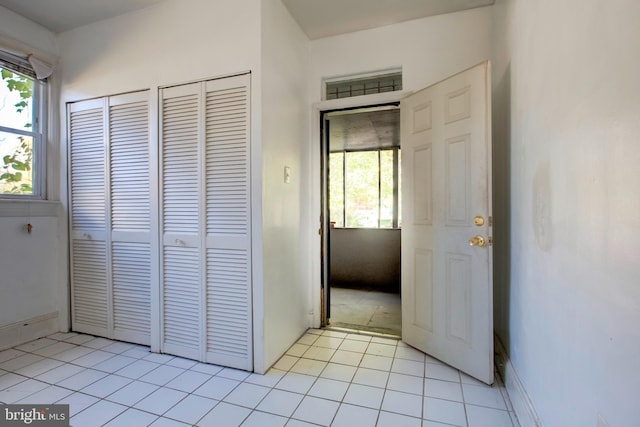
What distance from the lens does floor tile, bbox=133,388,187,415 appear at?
1709 mm

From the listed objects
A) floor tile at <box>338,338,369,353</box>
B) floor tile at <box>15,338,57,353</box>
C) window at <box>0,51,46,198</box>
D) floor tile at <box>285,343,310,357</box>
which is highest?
window at <box>0,51,46,198</box>

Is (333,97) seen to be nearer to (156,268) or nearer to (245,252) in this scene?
(245,252)

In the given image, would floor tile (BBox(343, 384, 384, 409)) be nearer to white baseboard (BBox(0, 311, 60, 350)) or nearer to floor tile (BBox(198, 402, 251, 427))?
floor tile (BBox(198, 402, 251, 427))

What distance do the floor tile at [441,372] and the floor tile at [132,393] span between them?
6.06 ft

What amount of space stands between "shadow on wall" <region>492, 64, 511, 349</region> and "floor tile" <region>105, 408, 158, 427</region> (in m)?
2.24

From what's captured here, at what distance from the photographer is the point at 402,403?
1.75 m

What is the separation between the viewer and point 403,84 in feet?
8.59

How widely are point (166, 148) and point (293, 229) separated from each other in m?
1.22

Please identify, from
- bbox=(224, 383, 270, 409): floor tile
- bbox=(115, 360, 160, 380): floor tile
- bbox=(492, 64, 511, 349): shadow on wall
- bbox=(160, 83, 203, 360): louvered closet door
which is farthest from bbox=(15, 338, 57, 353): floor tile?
bbox=(492, 64, 511, 349): shadow on wall

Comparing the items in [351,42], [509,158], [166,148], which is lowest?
[509,158]

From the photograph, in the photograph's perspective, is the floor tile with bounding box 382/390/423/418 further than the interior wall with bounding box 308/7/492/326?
No

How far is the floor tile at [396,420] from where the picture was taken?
157 centimetres

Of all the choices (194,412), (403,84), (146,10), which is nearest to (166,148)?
(146,10)

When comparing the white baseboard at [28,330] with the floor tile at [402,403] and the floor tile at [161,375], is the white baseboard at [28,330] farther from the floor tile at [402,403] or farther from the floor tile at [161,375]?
the floor tile at [402,403]
